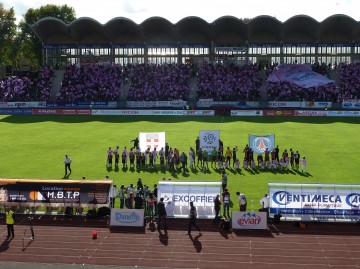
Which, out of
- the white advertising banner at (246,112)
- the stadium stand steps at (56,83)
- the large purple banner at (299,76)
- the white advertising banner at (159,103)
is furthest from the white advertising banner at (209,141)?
the stadium stand steps at (56,83)

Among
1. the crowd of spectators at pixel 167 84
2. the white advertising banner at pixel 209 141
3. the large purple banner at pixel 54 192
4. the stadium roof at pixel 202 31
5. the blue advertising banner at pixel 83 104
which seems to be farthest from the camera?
the stadium roof at pixel 202 31

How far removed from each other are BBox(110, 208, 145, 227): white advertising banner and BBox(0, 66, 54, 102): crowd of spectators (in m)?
44.0

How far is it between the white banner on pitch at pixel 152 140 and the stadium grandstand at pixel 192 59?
29.3m

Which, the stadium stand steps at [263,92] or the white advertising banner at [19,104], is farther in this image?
the stadium stand steps at [263,92]

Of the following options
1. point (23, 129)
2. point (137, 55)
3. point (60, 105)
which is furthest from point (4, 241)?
point (137, 55)

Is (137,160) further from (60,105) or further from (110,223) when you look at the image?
(60,105)

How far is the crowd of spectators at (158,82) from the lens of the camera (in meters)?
60.0

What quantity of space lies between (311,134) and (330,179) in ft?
48.6

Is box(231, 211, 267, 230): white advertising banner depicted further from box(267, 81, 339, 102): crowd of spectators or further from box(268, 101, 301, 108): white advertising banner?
box(267, 81, 339, 102): crowd of spectators

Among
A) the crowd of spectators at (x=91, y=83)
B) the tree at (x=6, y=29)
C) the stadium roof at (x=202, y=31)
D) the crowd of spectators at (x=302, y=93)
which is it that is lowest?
the crowd of spectators at (x=302, y=93)

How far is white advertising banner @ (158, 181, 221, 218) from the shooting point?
69.0ft

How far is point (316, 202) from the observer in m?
20.5

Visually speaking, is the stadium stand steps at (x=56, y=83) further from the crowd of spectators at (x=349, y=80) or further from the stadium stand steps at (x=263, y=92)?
the crowd of spectators at (x=349, y=80)

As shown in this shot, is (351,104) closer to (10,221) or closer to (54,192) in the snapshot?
(54,192)
